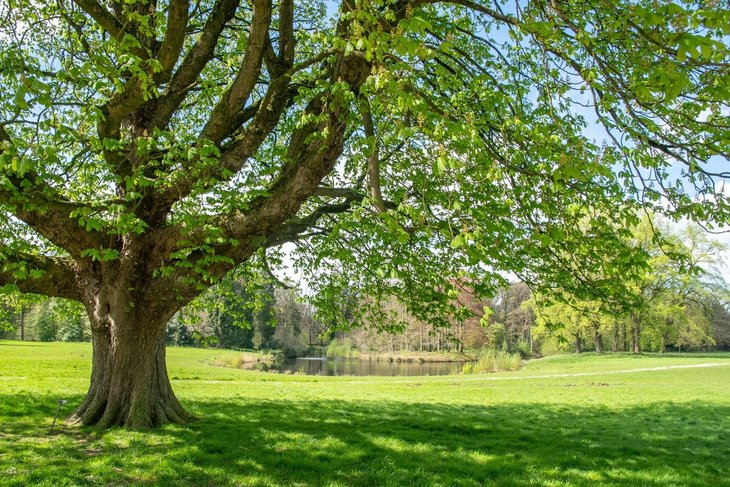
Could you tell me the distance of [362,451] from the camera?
7.45 meters

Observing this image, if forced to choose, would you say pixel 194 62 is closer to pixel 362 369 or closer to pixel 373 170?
pixel 373 170

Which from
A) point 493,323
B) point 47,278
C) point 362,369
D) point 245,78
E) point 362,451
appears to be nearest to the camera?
point 362,451

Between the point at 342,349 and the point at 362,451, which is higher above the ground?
the point at 362,451

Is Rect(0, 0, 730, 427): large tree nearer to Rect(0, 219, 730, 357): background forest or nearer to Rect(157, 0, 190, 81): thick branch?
Rect(157, 0, 190, 81): thick branch

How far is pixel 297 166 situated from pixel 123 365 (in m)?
4.84

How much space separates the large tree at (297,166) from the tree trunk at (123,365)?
0.10 ft

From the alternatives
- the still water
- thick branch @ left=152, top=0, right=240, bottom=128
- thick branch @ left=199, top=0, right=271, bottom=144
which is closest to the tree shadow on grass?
thick branch @ left=199, top=0, right=271, bottom=144

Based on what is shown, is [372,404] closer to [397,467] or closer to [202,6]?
[397,467]

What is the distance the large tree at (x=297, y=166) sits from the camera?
573 cm

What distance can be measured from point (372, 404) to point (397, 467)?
7.75 m

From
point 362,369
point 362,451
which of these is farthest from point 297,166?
point 362,369

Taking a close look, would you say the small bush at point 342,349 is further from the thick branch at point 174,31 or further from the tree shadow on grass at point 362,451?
Result: the thick branch at point 174,31

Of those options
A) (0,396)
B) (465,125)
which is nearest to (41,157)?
(465,125)

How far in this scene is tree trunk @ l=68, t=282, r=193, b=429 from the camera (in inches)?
335
